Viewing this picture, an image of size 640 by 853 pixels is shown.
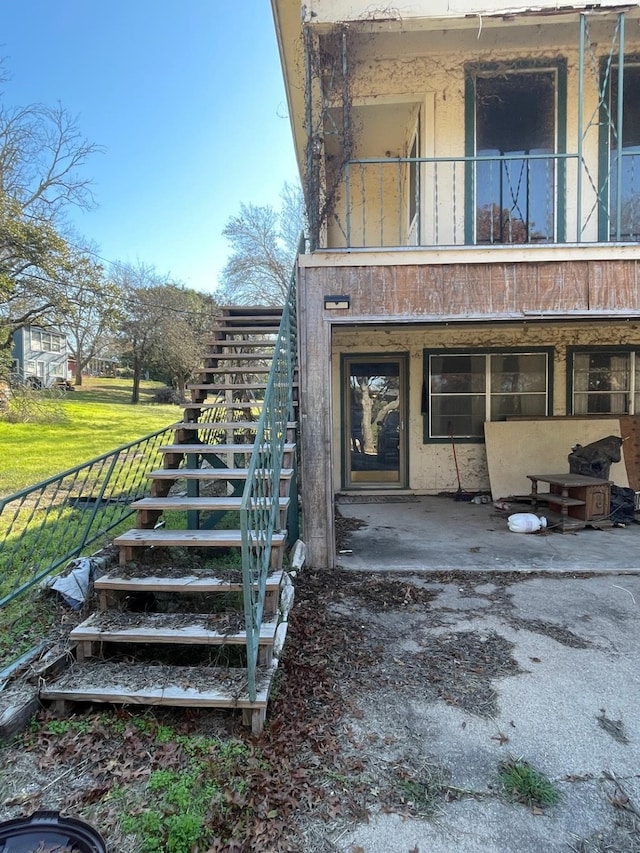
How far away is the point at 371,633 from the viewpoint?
3562mm

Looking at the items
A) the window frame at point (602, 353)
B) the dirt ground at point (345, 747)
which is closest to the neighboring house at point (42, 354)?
the window frame at point (602, 353)

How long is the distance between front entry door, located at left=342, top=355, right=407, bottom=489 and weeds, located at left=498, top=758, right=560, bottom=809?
5979 mm

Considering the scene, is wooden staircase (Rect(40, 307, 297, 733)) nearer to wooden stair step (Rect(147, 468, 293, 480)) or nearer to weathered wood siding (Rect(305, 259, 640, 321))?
wooden stair step (Rect(147, 468, 293, 480))

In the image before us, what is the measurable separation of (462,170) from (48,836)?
6118 mm

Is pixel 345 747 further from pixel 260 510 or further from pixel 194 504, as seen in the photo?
pixel 194 504

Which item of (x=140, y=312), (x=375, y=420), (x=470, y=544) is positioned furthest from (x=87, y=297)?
(x=140, y=312)

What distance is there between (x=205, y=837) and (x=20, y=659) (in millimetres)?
1536

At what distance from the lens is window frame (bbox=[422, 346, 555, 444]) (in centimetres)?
803

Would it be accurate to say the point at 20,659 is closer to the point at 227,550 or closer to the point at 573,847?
the point at 227,550

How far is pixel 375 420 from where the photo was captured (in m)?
8.28

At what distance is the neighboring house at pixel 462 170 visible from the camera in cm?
455

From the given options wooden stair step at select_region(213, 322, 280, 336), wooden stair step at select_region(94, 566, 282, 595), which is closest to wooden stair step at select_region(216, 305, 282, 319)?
wooden stair step at select_region(213, 322, 280, 336)

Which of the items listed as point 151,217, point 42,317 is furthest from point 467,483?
point 151,217

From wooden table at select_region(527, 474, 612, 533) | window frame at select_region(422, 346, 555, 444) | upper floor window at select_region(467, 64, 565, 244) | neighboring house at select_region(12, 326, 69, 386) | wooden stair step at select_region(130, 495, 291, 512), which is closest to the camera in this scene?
wooden stair step at select_region(130, 495, 291, 512)
